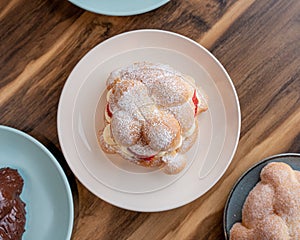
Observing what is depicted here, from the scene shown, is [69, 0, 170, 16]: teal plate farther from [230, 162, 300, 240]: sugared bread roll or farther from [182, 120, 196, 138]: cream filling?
[230, 162, 300, 240]: sugared bread roll

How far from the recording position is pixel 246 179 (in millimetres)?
1808

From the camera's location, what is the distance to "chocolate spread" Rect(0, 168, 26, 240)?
1.71 m

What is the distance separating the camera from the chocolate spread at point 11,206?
1.71 metres

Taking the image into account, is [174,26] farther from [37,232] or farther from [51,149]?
[37,232]

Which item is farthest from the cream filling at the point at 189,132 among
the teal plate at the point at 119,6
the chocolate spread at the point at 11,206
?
the chocolate spread at the point at 11,206

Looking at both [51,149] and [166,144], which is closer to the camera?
[166,144]

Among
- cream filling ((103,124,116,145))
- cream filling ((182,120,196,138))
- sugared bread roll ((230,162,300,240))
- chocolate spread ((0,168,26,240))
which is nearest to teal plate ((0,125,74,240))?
chocolate spread ((0,168,26,240))

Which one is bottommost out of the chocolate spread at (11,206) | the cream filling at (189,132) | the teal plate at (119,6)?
the chocolate spread at (11,206)

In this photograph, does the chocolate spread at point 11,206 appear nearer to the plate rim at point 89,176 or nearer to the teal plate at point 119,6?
the plate rim at point 89,176

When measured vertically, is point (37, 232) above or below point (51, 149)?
below

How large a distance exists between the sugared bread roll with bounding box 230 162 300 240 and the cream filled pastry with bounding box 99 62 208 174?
269 mm

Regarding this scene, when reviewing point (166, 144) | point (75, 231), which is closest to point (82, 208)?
point (75, 231)

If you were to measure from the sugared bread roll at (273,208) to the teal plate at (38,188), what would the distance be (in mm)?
527

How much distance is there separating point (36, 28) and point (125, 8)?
11.7 inches
